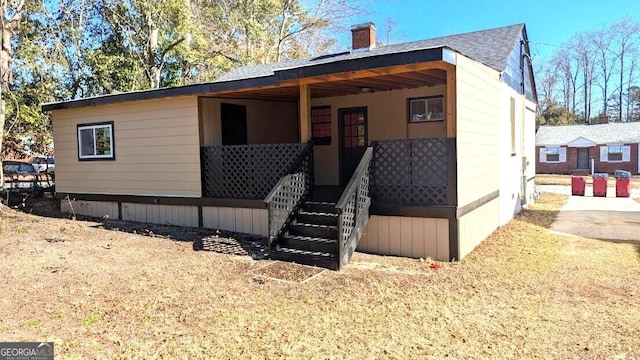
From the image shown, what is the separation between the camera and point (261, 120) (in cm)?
1083

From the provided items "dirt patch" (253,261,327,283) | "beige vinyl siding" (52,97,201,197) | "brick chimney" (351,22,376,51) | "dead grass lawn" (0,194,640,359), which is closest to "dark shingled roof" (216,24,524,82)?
"brick chimney" (351,22,376,51)

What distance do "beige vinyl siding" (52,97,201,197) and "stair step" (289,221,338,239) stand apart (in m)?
2.98

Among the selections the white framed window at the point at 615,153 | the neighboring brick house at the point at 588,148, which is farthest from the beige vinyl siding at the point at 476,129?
the white framed window at the point at 615,153

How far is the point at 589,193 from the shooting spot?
17.7 metres

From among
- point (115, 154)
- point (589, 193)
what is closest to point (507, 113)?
point (115, 154)

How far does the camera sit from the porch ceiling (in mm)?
7605

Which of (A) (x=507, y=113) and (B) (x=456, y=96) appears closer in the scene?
(B) (x=456, y=96)

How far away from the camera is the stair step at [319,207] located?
724cm

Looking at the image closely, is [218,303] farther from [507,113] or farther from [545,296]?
[507,113]

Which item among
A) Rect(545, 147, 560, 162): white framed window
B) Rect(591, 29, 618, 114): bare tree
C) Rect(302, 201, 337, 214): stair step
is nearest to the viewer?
Rect(302, 201, 337, 214): stair step

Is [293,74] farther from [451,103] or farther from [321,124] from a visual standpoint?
[321,124]

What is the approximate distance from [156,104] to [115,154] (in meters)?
A: 1.75

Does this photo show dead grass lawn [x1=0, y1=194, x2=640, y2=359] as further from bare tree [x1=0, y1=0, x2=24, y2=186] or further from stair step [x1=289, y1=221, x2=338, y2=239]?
bare tree [x1=0, y1=0, x2=24, y2=186]

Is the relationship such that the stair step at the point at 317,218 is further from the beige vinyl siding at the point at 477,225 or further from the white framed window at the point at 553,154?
the white framed window at the point at 553,154
